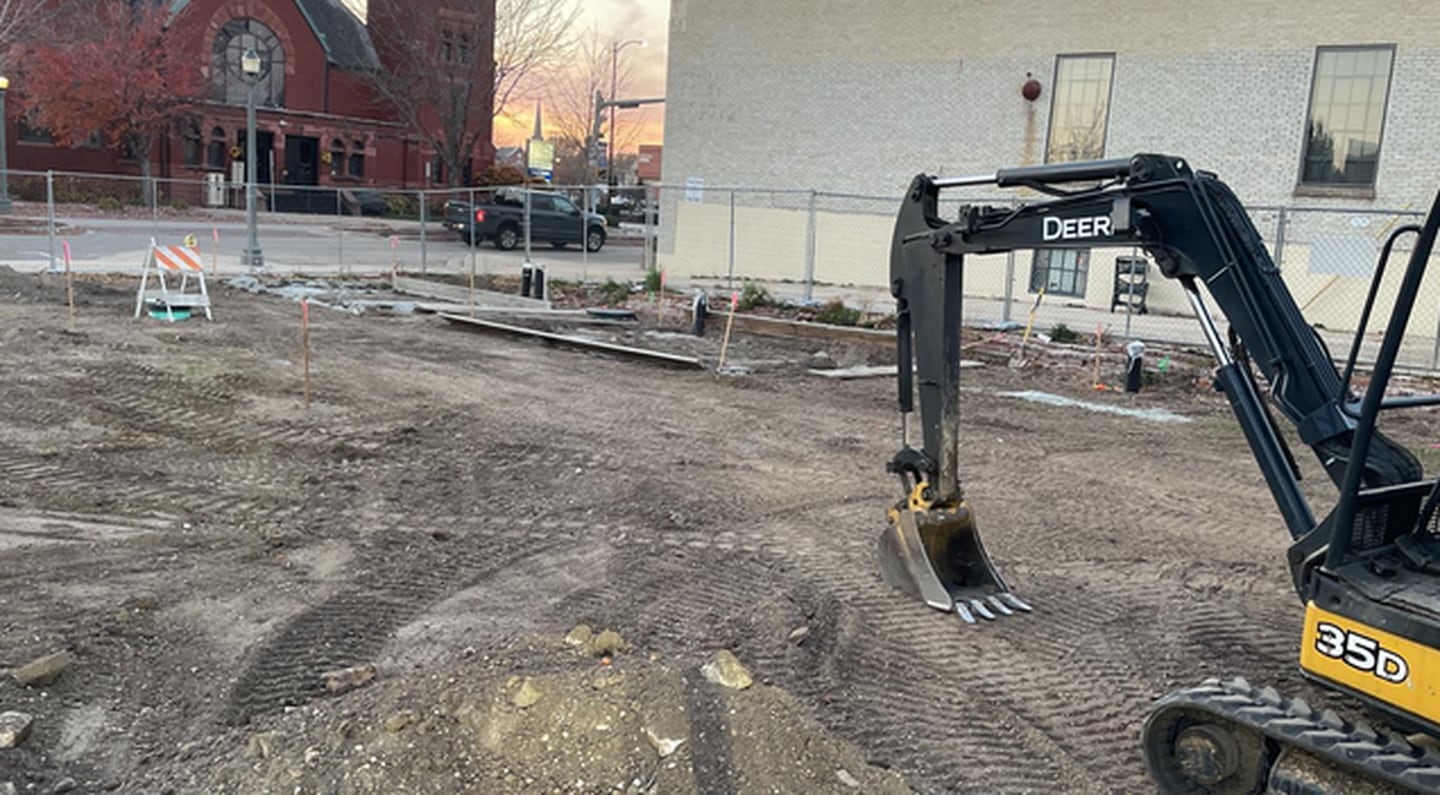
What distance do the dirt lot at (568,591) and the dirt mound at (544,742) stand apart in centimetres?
2

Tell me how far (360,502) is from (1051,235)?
16.4 feet

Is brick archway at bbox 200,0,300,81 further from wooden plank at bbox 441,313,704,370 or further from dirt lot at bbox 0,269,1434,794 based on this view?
dirt lot at bbox 0,269,1434,794

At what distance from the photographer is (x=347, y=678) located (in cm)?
490

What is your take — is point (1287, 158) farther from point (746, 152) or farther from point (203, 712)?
point (203, 712)

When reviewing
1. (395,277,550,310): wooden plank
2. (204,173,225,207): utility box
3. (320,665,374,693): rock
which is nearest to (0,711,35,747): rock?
(320,665,374,693): rock

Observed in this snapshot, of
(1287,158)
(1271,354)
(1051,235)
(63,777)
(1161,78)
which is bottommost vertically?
(63,777)

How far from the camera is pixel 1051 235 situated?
16.9 feet

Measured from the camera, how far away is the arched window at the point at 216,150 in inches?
1889

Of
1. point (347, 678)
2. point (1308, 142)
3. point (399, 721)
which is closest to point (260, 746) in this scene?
point (399, 721)

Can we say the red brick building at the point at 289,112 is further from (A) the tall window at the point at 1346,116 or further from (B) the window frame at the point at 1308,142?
(A) the tall window at the point at 1346,116

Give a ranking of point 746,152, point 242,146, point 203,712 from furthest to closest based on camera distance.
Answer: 1. point 242,146
2. point 746,152
3. point 203,712

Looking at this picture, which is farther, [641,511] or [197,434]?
[197,434]

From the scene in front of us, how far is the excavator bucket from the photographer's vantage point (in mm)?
5863

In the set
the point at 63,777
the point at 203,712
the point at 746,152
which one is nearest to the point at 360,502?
the point at 203,712
